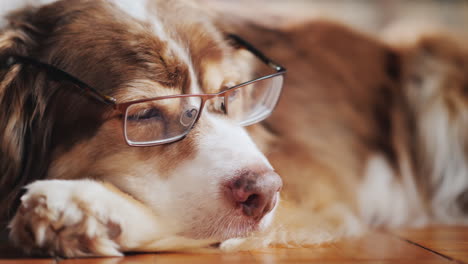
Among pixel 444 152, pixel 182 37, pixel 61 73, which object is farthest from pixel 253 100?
pixel 444 152

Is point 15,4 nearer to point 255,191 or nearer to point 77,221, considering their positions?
point 77,221

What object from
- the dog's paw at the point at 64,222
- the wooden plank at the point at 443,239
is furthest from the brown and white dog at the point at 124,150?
the wooden plank at the point at 443,239

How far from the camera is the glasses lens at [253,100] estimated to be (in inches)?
49.0

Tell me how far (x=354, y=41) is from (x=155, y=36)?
3.68ft

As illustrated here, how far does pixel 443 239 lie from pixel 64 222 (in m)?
0.97

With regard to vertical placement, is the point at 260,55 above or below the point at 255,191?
above

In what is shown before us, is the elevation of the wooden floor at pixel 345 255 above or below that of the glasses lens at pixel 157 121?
below

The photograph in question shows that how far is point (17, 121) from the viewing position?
1.11 m

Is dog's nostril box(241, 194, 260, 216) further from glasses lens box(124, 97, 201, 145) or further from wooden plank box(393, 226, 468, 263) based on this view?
wooden plank box(393, 226, 468, 263)

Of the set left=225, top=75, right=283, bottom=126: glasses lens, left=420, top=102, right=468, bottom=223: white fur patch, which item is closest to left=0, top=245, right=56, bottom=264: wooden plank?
left=225, top=75, right=283, bottom=126: glasses lens

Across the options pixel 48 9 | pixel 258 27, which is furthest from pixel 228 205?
pixel 258 27

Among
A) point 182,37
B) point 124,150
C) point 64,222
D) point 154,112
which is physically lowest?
point 64,222

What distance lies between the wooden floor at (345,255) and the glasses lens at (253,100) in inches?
13.3

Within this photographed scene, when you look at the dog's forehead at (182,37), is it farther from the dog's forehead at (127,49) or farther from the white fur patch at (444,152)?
the white fur patch at (444,152)
